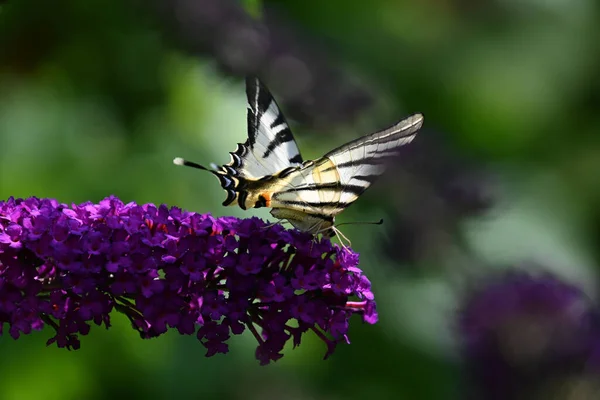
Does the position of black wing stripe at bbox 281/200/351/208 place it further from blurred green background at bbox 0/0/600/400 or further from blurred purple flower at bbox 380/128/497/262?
blurred purple flower at bbox 380/128/497/262

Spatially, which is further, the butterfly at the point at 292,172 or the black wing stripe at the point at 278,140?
the black wing stripe at the point at 278,140

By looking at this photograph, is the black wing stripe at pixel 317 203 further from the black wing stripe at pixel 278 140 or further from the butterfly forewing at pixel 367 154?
the black wing stripe at pixel 278 140

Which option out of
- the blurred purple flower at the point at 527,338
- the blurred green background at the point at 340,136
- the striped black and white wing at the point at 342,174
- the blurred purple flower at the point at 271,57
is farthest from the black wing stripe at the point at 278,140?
the blurred purple flower at the point at 271,57

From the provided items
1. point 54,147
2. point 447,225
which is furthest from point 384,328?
point 54,147

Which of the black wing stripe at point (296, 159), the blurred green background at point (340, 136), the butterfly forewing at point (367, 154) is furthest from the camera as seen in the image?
the blurred green background at point (340, 136)

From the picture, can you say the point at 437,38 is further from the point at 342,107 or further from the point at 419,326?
the point at 419,326

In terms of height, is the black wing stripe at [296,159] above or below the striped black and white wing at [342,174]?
above

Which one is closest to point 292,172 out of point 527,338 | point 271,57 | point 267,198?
point 267,198
